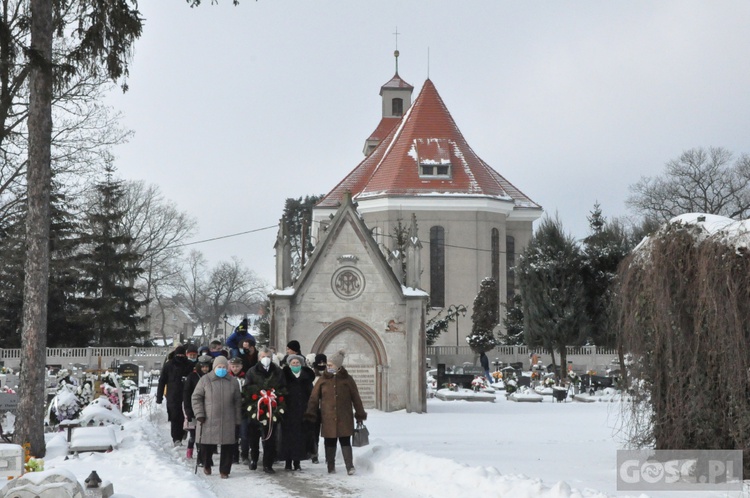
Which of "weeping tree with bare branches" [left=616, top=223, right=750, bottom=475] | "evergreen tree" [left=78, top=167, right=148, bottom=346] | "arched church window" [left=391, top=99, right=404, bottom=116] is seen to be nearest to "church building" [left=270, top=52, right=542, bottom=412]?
"arched church window" [left=391, top=99, right=404, bottom=116]

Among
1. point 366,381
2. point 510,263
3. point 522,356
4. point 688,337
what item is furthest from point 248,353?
point 510,263

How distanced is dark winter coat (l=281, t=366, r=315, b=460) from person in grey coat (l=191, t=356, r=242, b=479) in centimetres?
64

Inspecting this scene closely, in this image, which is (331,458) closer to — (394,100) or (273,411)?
(273,411)

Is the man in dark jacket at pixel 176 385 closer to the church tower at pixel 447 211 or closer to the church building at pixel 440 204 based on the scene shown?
the church building at pixel 440 204

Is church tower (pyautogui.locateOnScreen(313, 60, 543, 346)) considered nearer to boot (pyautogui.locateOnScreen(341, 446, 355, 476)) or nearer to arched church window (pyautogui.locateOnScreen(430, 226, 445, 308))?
arched church window (pyautogui.locateOnScreen(430, 226, 445, 308))

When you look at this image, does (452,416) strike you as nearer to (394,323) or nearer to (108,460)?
(394,323)

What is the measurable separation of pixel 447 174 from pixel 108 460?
44.5 meters

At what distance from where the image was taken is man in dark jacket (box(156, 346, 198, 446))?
1587cm

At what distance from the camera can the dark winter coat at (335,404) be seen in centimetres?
1274

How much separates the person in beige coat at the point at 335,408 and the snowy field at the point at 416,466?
13.2 inches

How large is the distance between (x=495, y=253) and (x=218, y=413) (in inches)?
1764

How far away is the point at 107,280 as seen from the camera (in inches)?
2042

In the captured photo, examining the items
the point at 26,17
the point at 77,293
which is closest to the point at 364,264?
the point at 26,17

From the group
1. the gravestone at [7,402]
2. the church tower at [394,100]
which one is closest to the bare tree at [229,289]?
the church tower at [394,100]
